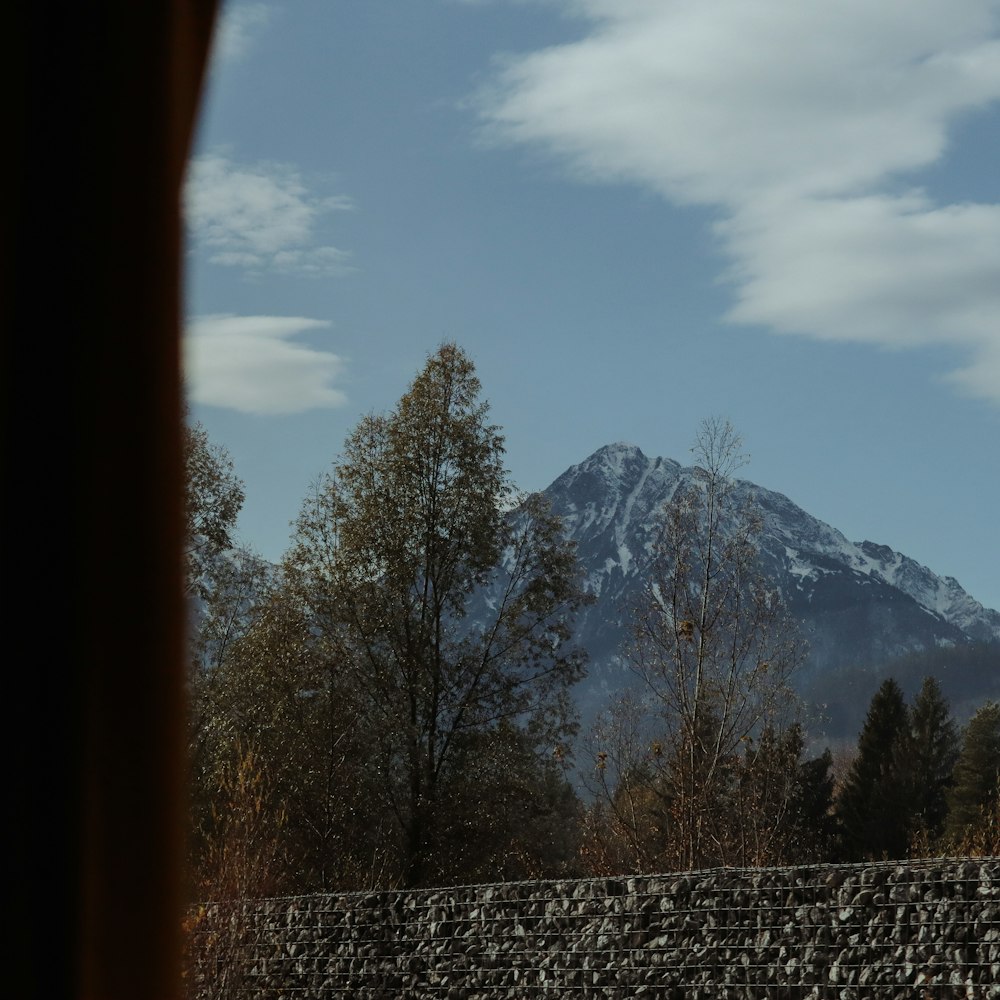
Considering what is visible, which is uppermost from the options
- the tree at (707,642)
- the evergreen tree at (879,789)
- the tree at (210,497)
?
the tree at (210,497)

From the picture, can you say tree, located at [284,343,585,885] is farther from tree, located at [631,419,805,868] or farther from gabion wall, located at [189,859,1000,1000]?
gabion wall, located at [189,859,1000,1000]

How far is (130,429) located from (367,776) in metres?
11.8

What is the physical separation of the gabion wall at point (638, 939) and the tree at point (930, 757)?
2152 cm

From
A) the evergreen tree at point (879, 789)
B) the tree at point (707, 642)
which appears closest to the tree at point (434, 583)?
the tree at point (707, 642)

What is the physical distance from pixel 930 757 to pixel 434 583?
60.7 ft

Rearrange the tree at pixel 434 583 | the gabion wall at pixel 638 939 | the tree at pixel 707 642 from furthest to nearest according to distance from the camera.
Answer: the tree at pixel 434 583 < the tree at pixel 707 642 < the gabion wall at pixel 638 939

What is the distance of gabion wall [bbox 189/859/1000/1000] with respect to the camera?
803cm

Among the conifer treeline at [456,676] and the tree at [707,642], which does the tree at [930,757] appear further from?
the tree at [707,642]

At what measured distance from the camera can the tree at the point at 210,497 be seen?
69.7 ft

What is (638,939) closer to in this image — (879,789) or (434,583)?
(434,583)

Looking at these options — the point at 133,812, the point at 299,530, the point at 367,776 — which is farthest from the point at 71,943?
the point at 299,530

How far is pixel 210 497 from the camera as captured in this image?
854 inches

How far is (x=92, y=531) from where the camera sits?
685 cm

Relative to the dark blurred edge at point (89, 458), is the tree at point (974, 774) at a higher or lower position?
lower
